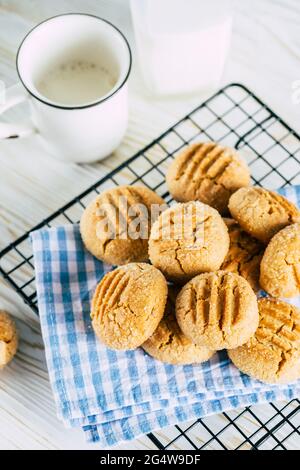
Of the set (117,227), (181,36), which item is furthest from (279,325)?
(181,36)

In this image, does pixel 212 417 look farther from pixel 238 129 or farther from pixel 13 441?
pixel 238 129

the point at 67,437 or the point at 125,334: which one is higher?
the point at 125,334

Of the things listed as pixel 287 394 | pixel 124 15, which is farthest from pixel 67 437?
pixel 124 15

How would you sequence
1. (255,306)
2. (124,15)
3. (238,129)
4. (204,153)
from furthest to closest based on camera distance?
1. (124,15)
2. (238,129)
3. (204,153)
4. (255,306)


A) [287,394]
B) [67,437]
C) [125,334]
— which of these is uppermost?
[125,334]

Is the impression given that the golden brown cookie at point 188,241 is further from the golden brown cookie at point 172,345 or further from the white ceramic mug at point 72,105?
the white ceramic mug at point 72,105

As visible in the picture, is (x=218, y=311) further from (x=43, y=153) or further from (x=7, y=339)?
(x=43, y=153)

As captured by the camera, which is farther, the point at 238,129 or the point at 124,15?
the point at 124,15

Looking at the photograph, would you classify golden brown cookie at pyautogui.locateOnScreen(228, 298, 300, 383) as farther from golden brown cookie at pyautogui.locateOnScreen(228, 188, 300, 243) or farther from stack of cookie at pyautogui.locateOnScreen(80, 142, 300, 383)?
golden brown cookie at pyautogui.locateOnScreen(228, 188, 300, 243)

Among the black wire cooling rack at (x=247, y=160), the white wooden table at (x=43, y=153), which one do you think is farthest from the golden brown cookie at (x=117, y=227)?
the white wooden table at (x=43, y=153)
